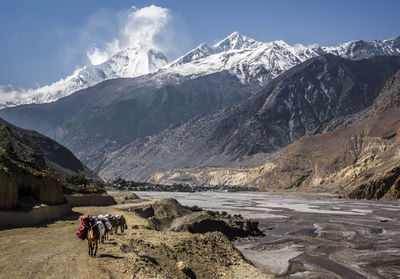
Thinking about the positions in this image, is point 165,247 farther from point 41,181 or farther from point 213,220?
point 213,220

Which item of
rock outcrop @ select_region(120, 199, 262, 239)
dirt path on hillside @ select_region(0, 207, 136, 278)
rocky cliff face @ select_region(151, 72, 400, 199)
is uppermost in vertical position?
rocky cliff face @ select_region(151, 72, 400, 199)

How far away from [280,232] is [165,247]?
27.9m

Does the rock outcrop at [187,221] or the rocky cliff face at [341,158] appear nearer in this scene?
the rock outcrop at [187,221]

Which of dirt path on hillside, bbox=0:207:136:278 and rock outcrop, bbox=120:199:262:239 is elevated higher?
dirt path on hillside, bbox=0:207:136:278

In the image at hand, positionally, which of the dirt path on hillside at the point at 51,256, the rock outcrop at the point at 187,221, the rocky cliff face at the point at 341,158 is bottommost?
the rock outcrop at the point at 187,221

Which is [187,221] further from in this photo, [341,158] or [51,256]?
[341,158]

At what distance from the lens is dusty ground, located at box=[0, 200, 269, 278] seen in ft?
50.8

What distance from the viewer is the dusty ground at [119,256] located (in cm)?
1547

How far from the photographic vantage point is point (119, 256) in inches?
715

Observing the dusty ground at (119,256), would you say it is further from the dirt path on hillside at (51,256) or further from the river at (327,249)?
the river at (327,249)

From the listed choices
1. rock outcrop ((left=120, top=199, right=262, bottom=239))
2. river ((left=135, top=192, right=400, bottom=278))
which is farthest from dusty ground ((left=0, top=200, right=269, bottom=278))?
rock outcrop ((left=120, top=199, right=262, bottom=239))

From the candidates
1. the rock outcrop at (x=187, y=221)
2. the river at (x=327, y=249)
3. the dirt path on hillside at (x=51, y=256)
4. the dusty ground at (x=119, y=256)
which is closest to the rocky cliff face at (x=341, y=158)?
the river at (x=327, y=249)

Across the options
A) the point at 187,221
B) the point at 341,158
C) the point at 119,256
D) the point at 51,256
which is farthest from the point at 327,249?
the point at 341,158

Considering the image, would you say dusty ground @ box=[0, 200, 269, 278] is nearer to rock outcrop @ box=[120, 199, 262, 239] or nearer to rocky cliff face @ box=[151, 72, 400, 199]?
rock outcrop @ box=[120, 199, 262, 239]
